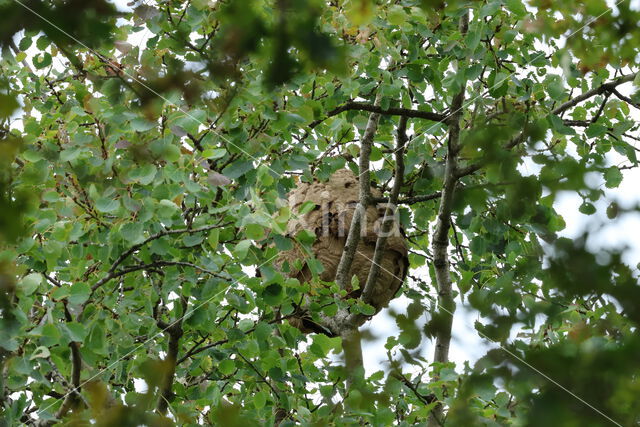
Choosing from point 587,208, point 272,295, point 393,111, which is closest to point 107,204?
point 272,295

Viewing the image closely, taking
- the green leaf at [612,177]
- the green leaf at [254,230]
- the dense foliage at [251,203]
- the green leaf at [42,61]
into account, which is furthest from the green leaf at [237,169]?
the green leaf at [612,177]

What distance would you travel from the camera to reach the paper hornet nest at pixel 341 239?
11.1 ft

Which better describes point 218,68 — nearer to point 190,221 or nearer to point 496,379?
point 496,379

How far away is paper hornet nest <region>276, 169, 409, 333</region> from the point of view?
3391mm

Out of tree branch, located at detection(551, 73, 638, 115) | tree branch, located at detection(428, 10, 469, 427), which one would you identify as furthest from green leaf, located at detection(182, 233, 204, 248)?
tree branch, located at detection(551, 73, 638, 115)

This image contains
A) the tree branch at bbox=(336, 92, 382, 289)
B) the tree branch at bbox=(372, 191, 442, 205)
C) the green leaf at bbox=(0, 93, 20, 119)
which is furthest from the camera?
the tree branch at bbox=(372, 191, 442, 205)

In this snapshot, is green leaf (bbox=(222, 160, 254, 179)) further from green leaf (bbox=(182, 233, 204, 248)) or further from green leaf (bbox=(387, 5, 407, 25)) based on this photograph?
green leaf (bbox=(387, 5, 407, 25))

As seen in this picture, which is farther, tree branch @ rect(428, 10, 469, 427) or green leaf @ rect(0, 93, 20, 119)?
tree branch @ rect(428, 10, 469, 427)

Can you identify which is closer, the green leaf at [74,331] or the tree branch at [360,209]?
the green leaf at [74,331]

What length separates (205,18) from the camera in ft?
8.48

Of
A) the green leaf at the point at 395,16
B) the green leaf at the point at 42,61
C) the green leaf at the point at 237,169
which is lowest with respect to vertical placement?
the green leaf at the point at 237,169

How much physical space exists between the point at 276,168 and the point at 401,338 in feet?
2.29

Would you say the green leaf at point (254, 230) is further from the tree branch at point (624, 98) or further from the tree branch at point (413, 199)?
the tree branch at point (624, 98)

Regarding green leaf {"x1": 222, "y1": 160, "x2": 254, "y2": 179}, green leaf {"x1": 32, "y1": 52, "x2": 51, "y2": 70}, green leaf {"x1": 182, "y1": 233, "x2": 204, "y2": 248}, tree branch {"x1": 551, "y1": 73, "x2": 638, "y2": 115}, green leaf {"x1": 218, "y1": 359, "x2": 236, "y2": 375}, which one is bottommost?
green leaf {"x1": 218, "y1": 359, "x2": 236, "y2": 375}
